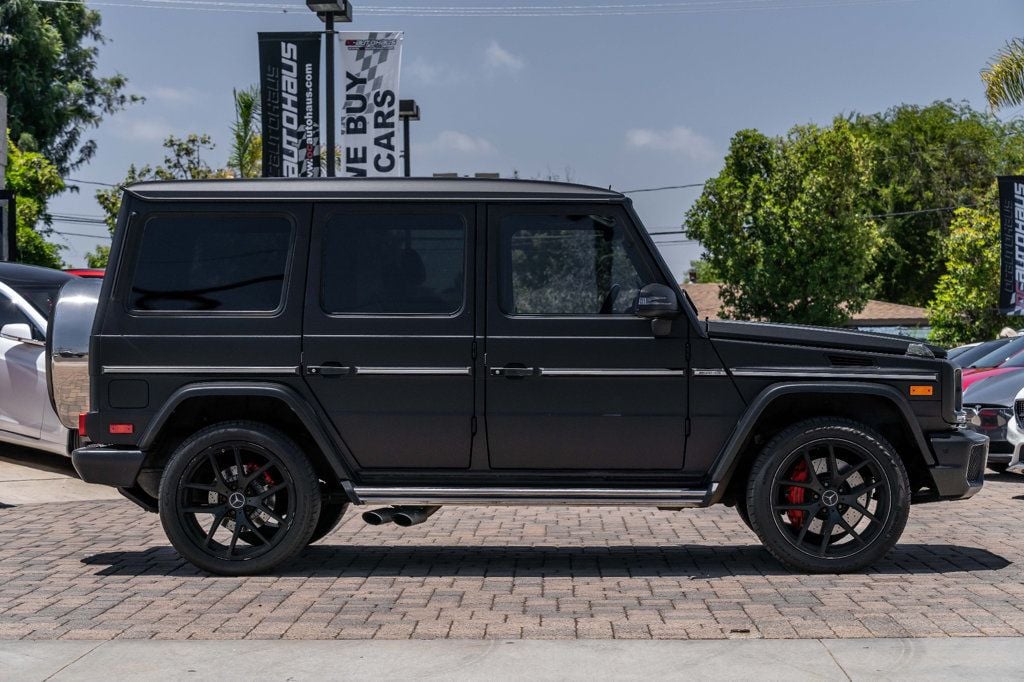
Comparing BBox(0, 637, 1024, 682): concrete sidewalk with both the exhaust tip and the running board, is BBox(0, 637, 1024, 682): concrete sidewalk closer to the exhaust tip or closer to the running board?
the running board

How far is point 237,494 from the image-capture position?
7773 millimetres

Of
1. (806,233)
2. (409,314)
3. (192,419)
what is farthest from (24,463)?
(806,233)

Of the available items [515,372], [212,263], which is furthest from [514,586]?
[212,263]

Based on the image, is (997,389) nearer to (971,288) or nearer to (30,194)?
(30,194)

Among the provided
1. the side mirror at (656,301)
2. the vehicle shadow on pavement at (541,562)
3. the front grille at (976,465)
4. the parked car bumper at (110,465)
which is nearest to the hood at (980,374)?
the vehicle shadow on pavement at (541,562)

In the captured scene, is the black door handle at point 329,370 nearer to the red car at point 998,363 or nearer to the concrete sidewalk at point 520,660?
the concrete sidewalk at point 520,660

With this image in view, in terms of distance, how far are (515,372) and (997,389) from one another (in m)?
8.14

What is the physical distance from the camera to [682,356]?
768 cm

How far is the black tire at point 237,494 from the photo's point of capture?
770 centimetres

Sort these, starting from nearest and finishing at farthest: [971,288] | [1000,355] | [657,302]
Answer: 1. [657,302]
2. [1000,355]
3. [971,288]

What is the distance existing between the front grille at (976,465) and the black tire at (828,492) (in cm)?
40

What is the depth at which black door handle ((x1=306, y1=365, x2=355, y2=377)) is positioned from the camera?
25.2 feet

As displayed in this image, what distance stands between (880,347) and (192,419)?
3.94 metres

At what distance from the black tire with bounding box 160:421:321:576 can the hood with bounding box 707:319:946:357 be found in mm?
2466
